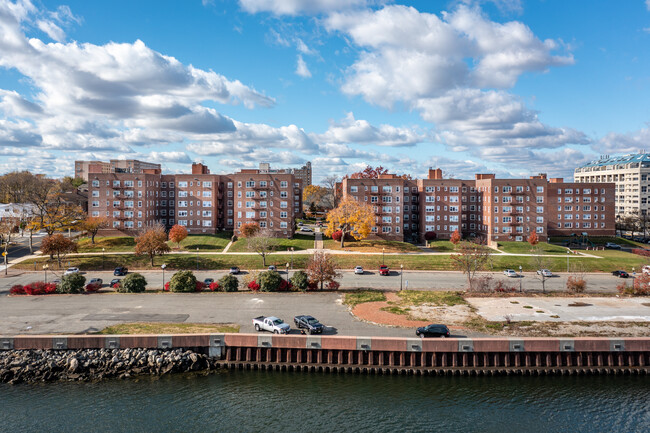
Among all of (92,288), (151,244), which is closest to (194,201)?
(151,244)

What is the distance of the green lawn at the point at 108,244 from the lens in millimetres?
82750

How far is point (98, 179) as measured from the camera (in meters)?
98.4

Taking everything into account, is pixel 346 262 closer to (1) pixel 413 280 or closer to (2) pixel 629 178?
(1) pixel 413 280

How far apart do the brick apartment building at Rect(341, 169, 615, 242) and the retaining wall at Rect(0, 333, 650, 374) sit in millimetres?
61143

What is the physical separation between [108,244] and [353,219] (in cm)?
4936

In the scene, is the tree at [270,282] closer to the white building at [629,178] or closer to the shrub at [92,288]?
the shrub at [92,288]

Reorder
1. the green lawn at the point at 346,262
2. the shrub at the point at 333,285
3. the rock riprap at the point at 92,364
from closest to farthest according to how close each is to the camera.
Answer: the rock riprap at the point at 92,364, the shrub at the point at 333,285, the green lawn at the point at 346,262

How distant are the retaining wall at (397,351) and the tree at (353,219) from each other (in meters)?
50.5

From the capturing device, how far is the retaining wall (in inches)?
1475

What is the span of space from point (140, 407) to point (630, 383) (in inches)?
1534

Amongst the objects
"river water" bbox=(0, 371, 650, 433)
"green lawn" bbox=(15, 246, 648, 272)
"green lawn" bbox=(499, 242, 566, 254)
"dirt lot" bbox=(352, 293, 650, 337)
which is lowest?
"river water" bbox=(0, 371, 650, 433)

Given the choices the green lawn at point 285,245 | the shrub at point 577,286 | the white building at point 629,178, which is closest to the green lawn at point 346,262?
the green lawn at point 285,245

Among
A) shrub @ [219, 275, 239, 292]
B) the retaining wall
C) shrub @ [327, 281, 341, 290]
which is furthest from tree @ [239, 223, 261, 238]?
the retaining wall

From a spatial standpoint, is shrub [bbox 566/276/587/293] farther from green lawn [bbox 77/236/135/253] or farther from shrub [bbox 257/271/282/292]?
green lawn [bbox 77/236/135/253]
